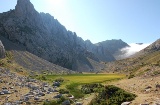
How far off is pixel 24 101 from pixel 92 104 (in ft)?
30.9

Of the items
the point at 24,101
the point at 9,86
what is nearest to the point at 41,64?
the point at 9,86

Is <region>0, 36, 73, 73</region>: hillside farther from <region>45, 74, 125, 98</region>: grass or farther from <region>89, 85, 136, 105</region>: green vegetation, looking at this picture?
<region>89, 85, 136, 105</region>: green vegetation

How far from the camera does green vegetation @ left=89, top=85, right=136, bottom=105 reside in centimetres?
2564

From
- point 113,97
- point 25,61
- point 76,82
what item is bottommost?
point 113,97

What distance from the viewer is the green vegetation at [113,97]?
84.1 ft

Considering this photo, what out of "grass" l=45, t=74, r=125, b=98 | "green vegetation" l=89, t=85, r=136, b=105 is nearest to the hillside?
"grass" l=45, t=74, r=125, b=98

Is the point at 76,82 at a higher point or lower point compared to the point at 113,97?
higher

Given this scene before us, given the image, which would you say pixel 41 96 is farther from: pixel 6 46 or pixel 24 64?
pixel 6 46

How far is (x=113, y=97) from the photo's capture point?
26.4 metres

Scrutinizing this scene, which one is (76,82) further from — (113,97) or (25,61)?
(25,61)

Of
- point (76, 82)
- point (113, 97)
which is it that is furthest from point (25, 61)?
point (113, 97)

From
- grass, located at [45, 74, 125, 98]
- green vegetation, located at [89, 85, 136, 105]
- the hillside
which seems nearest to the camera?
green vegetation, located at [89, 85, 136, 105]

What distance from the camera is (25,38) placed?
648ft

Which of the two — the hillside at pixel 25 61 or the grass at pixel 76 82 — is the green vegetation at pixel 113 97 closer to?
the grass at pixel 76 82
